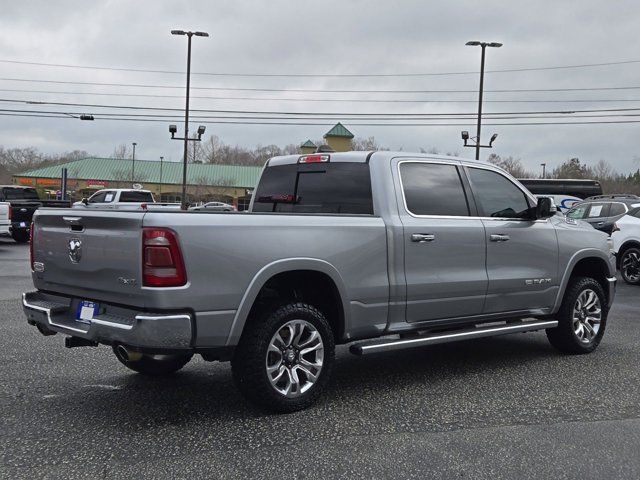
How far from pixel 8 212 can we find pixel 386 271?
16.7m

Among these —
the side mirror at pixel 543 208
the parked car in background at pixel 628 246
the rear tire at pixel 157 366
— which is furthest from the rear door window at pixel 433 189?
the parked car in background at pixel 628 246

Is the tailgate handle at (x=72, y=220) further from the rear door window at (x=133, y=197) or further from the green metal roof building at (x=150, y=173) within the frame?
the green metal roof building at (x=150, y=173)

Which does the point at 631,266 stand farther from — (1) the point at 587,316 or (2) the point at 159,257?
(2) the point at 159,257

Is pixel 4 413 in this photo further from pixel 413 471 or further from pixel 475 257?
pixel 475 257

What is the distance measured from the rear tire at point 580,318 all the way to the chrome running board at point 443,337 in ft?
0.70

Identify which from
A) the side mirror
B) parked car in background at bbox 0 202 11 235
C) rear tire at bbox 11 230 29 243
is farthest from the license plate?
rear tire at bbox 11 230 29 243

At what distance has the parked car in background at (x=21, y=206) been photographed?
2166 centimetres

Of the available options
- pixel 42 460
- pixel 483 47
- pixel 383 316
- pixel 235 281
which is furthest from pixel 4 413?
pixel 483 47

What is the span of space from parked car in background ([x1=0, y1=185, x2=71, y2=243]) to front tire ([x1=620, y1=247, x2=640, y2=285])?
16426 mm

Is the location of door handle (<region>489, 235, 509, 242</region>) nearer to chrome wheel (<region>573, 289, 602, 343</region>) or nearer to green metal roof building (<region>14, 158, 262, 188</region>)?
chrome wheel (<region>573, 289, 602, 343</region>)

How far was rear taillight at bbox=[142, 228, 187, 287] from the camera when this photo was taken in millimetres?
4145

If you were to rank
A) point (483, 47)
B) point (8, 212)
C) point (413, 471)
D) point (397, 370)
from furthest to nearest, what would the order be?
point (483, 47) → point (8, 212) → point (397, 370) → point (413, 471)

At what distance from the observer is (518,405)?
16.9ft

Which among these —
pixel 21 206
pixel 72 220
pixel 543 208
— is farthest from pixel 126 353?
pixel 21 206
